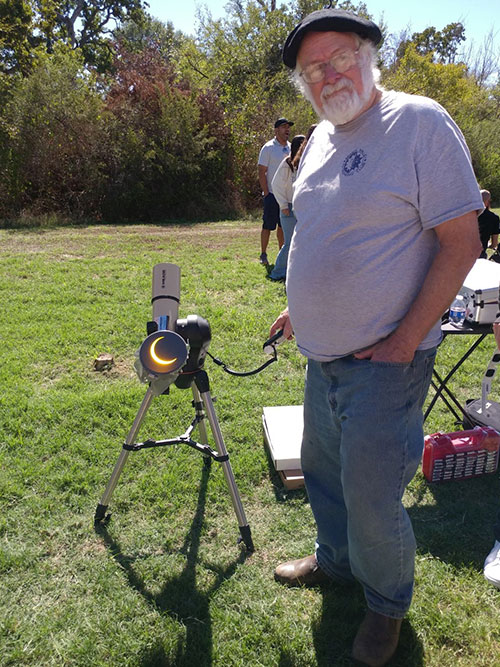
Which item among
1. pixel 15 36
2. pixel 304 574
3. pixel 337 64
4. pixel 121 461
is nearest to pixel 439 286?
pixel 337 64

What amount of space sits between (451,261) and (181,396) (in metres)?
2.72

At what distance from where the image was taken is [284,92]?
17750mm

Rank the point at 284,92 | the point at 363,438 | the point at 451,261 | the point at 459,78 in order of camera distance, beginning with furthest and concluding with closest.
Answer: the point at 459,78 → the point at 284,92 → the point at 363,438 → the point at 451,261

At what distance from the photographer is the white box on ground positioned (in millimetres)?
3033

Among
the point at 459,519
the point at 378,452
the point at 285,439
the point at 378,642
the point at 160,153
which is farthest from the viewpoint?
the point at 160,153

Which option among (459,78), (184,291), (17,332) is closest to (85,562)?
(17,332)

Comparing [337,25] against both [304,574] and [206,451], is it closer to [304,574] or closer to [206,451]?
[206,451]

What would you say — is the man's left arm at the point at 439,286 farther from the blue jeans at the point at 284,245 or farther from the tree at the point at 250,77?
the tree at the point at 250,77

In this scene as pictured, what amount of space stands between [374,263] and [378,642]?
1.43 metres

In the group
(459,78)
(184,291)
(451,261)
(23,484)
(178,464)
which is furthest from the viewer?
(459,78)

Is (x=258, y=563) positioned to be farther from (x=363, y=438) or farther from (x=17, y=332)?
(x=17, y=332)

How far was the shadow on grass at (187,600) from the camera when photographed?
2.03 meters

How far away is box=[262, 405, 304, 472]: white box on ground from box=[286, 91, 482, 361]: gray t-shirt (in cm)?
135

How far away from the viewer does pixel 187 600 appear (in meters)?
2.28
